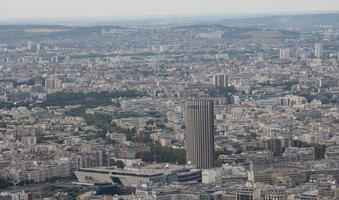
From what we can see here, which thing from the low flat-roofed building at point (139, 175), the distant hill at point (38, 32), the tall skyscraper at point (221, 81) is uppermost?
the low flat-roofed building at point (139, 175)

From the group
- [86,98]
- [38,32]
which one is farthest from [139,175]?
[38,32]

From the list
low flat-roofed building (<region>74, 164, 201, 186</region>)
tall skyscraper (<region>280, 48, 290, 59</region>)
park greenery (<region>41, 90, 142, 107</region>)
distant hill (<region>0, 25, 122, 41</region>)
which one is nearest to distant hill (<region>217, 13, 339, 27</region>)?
distant hill (<region>0, 25, 122, 41</region>)

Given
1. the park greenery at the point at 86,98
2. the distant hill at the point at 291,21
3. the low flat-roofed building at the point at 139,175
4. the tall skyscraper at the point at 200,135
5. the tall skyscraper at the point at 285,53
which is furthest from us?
the distant hill at the point at 291,21

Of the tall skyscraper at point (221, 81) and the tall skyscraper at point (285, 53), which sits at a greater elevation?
the tall skyscraper at point (221, 81)

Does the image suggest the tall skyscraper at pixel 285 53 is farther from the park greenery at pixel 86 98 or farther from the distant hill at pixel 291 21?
the distant hill at pixel 291 21

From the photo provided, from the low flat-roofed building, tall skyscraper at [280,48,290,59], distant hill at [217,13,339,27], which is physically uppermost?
the low flat-roofed building

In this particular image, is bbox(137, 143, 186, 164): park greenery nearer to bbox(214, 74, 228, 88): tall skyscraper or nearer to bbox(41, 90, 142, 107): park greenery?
bbox(41, 90, 142, 107): park greenery

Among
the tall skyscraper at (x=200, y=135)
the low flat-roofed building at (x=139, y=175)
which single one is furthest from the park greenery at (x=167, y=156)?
the low flat-roofed building at (x=139, y=175)

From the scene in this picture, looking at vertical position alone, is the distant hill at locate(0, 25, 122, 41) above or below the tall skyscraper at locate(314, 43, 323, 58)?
below

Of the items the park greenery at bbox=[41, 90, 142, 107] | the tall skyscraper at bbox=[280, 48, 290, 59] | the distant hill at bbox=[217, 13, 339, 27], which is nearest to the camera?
the park greenery at bbox=[41, 90, 142, 107]
